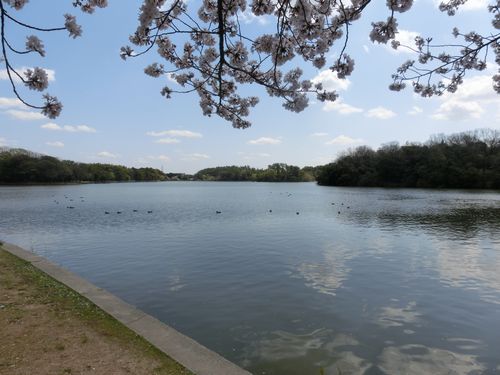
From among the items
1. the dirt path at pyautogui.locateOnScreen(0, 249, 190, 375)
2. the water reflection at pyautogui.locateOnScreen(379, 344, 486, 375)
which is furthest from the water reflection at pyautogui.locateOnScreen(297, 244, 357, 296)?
the dirt path at pyautogui.locateOnScreen(0, 249, 190, 375)

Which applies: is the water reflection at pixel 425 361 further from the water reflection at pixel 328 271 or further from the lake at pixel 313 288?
the water reflection at pixel 328 271

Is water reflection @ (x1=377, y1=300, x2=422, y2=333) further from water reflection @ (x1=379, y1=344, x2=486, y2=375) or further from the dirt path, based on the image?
the dirt path

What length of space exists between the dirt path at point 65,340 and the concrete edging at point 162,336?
7.4 inches

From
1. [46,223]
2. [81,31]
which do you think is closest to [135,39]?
[81,31]

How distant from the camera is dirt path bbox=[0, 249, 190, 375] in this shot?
4707 mm

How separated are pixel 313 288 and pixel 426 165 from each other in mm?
88067

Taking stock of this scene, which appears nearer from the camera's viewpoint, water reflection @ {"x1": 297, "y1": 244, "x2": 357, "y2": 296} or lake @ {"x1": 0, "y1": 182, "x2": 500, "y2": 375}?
lake @ {"x1": 0, "y1": 182, "x2": 500, "y2": 375}

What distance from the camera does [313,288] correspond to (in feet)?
34.2

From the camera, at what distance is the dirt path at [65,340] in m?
4.71

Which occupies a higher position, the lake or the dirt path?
the dirt path

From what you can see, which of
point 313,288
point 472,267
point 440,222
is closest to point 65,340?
point 313,288

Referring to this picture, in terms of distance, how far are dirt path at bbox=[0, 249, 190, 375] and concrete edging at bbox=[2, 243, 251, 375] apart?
7.4 inches

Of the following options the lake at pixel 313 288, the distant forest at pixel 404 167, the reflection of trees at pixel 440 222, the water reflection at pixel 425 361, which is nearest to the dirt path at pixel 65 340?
the lake at pixel 313 288

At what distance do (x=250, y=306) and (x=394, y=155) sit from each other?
324ft
